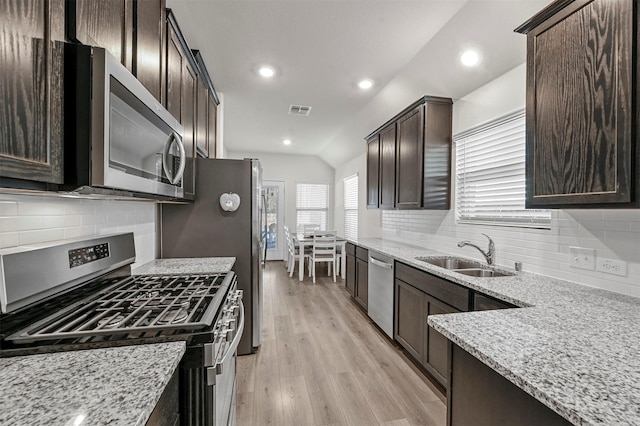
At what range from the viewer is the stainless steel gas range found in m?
0.86

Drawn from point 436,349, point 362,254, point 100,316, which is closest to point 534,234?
point 436,349

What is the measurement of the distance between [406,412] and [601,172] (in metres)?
1.75

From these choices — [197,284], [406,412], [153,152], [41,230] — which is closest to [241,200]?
[197,284]

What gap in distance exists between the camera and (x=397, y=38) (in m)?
2.33

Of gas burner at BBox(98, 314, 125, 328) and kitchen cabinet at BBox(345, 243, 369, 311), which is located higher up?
gas burner at BBox(98, 314, 125, 328)

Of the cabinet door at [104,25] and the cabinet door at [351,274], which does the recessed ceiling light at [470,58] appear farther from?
the cabinet door at [351,274]

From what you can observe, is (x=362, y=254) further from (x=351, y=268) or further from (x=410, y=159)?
(x=410, y=159)

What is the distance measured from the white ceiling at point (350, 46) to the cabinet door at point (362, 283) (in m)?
A: 1.97

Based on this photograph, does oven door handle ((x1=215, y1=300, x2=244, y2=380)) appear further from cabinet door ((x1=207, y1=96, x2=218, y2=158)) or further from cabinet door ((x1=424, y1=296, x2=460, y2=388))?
cabinet door ((x1=207, y1=96, x2=218, y2=158))

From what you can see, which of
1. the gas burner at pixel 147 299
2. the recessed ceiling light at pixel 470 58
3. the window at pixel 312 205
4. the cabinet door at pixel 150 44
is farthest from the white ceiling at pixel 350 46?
the window at pixel 312 205

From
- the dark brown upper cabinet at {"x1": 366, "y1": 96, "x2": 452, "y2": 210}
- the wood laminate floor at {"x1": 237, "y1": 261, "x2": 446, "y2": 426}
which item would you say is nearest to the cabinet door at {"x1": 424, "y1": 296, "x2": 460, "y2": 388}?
the wood laminate floor at {"x1": 237, "y1": 261, "x2": 446, "y2": 426}

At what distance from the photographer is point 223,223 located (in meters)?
2.54

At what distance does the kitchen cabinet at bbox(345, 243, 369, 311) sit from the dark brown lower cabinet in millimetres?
2364

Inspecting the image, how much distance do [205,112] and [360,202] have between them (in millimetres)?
3576
